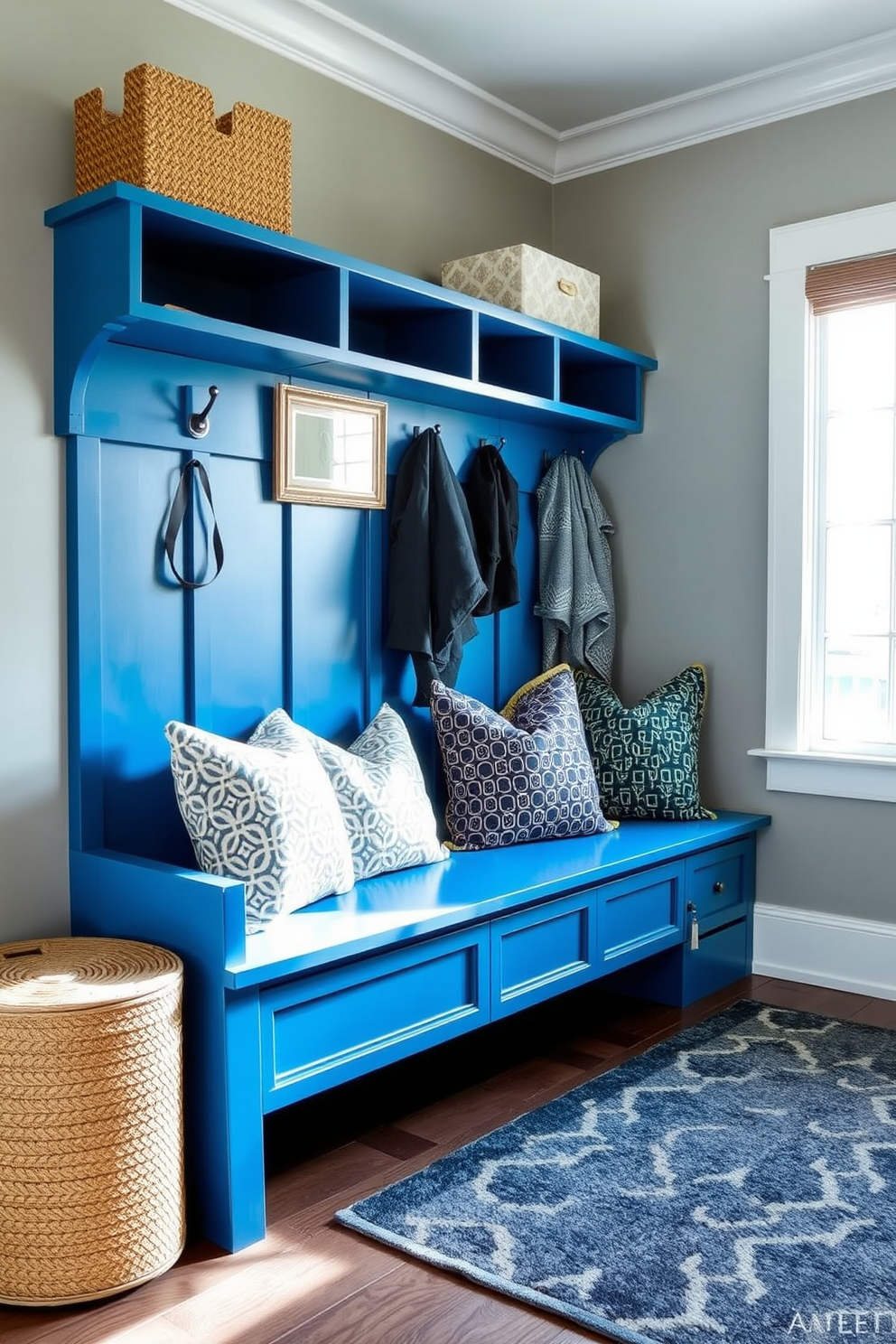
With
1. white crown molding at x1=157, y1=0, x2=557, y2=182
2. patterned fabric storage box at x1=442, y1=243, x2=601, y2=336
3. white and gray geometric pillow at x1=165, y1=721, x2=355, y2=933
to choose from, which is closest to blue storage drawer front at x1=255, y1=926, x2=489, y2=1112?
white and gray geometric pillow at x1=165, y1=721, x2=355, y2=933

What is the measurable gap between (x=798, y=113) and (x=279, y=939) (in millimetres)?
2841

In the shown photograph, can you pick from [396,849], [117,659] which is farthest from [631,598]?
[117,659]

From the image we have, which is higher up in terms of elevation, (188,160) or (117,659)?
(188,160)

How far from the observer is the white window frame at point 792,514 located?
11.5 feet

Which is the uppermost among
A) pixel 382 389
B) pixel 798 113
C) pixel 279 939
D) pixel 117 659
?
pixel 798 113

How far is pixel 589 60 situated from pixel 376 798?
2.18m

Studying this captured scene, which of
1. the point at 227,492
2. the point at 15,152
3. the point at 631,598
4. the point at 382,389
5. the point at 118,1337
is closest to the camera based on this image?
the point at 118,1337

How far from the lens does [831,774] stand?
11.6 feet

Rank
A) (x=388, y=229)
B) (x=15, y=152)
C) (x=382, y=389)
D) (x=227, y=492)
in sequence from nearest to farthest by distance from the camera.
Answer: (x=15, y=152)
(x=227, y=492)
(x=382, y=389)
(x=388, y=229)

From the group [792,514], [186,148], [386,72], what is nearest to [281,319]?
[186,148]

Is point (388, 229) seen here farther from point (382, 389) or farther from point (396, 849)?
point (396, 849)

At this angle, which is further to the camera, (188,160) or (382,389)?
(382,389)

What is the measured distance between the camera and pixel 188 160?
2.47 metres

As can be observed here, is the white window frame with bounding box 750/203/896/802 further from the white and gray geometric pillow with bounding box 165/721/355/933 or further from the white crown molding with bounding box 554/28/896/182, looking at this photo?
the white and gray geometric pillow with bounding box 165/721/355/933
